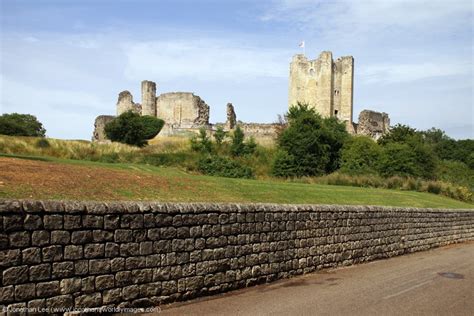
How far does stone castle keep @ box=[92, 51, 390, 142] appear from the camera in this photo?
75000 mm

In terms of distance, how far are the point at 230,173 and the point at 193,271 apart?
29578 mm

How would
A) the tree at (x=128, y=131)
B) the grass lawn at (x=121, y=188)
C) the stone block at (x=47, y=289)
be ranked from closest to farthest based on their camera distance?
the stone block at (x=47, y=289), the grass lawn at (x=121, y=188), the tree at (x=128, y=131)

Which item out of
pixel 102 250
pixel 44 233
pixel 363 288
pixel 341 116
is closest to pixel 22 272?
pixel 44 233

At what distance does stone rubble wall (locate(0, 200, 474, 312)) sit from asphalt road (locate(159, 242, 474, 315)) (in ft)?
1.32

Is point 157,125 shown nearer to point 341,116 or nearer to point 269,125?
point 269,125

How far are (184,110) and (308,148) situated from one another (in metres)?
26.6

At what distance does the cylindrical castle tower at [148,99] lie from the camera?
7700cm

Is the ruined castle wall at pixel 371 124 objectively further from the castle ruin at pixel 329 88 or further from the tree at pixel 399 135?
the tree at pixel 399 135

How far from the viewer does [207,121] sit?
249ft

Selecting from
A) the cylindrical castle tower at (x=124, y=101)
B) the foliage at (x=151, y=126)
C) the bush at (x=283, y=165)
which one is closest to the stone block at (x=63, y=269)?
the bush at (x=283, y=165)

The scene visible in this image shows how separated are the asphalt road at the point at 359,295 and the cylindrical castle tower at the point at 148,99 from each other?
64519mm

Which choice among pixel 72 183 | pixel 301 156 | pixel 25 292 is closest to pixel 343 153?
pixel 301 156

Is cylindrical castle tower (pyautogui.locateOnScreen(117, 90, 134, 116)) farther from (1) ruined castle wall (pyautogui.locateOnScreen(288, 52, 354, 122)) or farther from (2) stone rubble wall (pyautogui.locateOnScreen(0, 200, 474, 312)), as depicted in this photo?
(2) stone rubble wall (pyautogui.locateOnScreen(0, 200, 474, 312))

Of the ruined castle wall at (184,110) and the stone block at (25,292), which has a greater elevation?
the ruined castle wall at (184,110)
